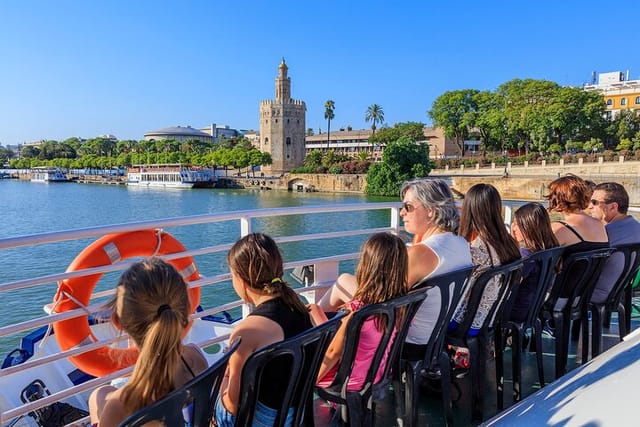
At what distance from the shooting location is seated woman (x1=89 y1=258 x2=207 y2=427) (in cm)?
114

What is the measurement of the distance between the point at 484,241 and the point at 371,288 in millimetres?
807

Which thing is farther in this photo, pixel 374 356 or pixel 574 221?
pixel 574 221

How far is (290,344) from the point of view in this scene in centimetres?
121

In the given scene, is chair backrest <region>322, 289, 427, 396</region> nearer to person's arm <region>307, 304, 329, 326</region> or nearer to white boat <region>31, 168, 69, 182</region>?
person's arm <region>307, 304, 329, 326</region>

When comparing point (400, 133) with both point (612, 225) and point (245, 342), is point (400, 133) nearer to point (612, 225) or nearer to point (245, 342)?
point (612, 225)

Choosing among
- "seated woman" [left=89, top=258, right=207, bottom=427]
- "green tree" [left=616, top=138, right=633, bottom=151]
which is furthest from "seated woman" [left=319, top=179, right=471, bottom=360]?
"green tree" [left=616, top=138, right=633, bottom=151]

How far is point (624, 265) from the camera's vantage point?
259cm

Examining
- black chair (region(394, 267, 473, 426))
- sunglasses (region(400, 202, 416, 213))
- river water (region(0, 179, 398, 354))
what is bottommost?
river water (region(0, 179, 398, 354))

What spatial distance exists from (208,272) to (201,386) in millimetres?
12212

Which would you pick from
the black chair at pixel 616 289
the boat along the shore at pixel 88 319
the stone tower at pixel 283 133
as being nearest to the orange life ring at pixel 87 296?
the boat along the shore at pixel 88 319

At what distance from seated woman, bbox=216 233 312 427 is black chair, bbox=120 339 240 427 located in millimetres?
223

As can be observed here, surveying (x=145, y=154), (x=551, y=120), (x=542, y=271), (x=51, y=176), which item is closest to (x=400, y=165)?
(x=551, y=120)

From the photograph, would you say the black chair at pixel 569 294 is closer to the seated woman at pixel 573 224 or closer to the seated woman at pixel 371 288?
the seated woman at pixel 573 224

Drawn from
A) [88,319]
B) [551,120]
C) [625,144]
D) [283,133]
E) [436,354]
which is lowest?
[88,319]
